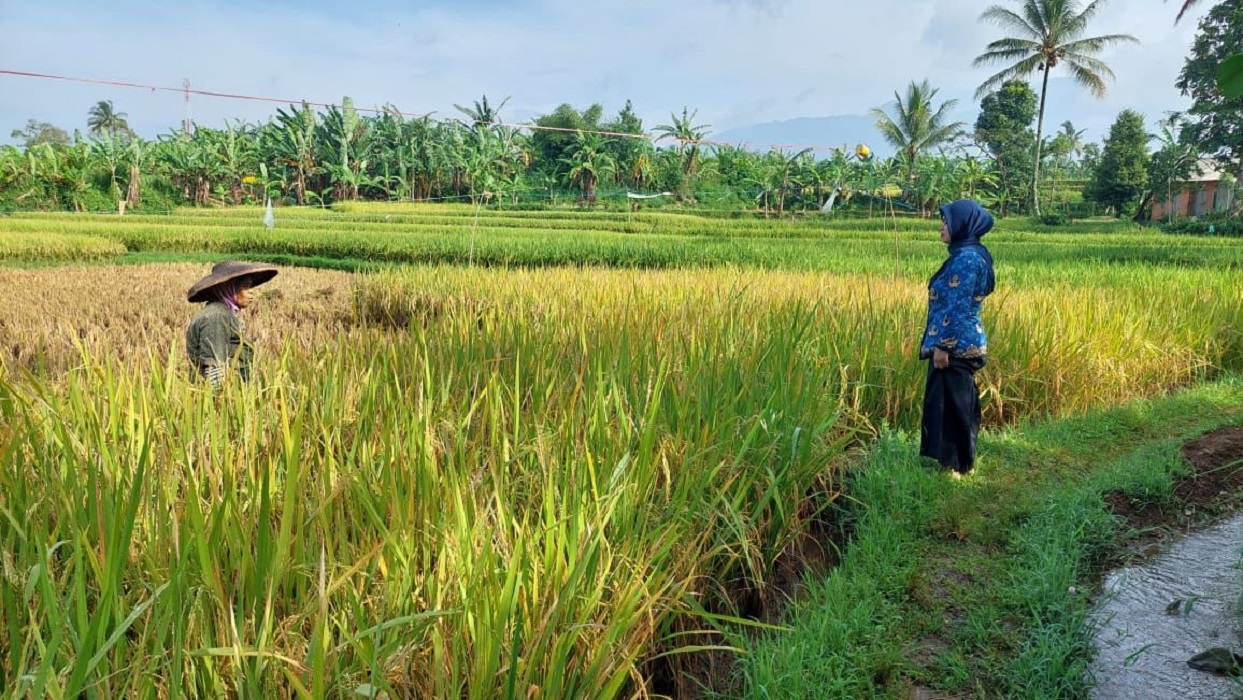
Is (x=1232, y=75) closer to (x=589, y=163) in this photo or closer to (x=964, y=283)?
(x=964, y=283)

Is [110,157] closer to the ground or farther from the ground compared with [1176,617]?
farther from the ground

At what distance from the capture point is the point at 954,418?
11.0 feet

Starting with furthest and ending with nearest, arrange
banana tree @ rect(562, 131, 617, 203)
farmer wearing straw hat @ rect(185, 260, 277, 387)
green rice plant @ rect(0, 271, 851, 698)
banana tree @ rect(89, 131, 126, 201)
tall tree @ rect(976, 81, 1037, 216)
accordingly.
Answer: tall tree @ rect(976, 81, 1037, 216), banana tree @ rect(562, 131, 617, 203), banana tree @ rect(89, 131, 126, 201), farmer wearing straw hat @ rect(185, 260, 277, 387), green rice plant @ rect(0, 271, 851, 698)

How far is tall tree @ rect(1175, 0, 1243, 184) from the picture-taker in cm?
2391

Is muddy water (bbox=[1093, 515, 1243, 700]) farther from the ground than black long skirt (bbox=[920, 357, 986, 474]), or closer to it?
closer to it

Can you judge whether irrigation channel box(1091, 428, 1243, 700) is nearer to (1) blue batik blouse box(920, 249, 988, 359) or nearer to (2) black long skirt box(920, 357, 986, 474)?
(2) black long skirt box(920, 357, 986, 474)

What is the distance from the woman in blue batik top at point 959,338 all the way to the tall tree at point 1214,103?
1037 inches

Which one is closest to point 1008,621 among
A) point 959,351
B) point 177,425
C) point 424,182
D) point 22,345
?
point 959,351

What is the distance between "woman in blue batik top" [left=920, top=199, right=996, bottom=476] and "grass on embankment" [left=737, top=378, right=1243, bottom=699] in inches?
5.3

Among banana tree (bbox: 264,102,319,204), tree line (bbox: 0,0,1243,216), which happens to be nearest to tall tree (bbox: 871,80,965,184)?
tree line (bbox: 0,0,1243,216)

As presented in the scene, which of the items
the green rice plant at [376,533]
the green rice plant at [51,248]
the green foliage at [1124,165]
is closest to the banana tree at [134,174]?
the green rice plant at [51,248]

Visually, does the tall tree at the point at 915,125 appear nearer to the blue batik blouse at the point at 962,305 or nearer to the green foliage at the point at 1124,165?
A: the green foliage at the point at 1124,165

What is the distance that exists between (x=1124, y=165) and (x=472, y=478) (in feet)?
114

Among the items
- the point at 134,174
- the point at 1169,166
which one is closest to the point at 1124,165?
the point at 1169,166
